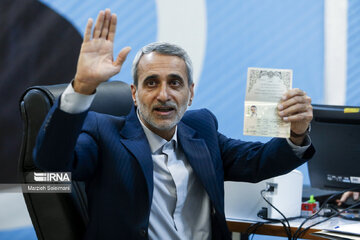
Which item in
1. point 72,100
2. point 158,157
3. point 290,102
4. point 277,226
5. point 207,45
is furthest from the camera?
point 207,45

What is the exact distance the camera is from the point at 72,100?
4.50 ft

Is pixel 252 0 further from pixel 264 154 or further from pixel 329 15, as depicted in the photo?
pixel 264 154

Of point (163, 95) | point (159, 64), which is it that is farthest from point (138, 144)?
point (159, 64)

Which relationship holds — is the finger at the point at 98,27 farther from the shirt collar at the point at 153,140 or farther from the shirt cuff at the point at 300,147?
the shirt cuff at the point at 300,147

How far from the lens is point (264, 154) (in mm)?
1794

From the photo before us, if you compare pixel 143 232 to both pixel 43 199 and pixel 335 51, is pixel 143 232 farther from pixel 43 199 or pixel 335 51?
pixel 335 51

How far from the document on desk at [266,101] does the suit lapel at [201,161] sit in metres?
0.30

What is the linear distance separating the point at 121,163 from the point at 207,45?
178 cm

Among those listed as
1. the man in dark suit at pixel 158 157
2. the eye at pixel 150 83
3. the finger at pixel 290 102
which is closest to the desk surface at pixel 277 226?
the man in dark suit at pixel 158 157

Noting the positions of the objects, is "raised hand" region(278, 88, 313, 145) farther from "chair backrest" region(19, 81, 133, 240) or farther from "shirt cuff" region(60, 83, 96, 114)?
"chair backrest" region(19, 81, 133, 240)

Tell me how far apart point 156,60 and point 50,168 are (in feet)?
1.89

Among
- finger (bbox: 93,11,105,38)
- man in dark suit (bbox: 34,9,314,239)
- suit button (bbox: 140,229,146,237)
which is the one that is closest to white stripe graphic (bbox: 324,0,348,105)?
man in dark suit (bbox: 34,9,314,239)

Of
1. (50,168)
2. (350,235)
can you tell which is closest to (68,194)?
(50,168)

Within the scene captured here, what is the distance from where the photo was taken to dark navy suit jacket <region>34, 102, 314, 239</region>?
4.58ft
